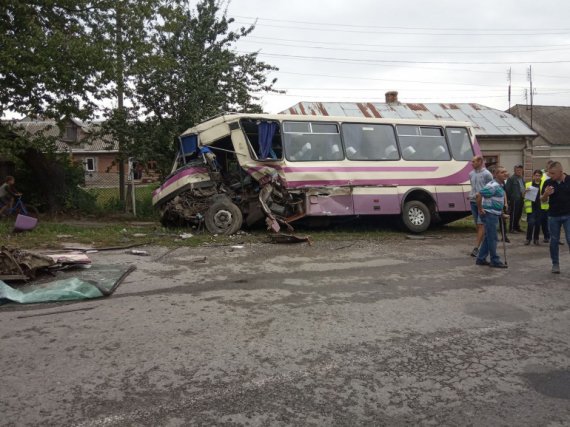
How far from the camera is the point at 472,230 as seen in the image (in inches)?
517

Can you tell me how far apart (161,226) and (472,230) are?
8.79 m

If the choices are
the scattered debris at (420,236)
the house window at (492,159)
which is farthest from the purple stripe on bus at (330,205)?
the house window at (492,159)

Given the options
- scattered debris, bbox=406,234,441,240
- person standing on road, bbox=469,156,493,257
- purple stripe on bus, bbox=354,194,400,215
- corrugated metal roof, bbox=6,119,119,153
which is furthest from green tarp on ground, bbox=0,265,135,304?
corrugated metal roof, bbox=6,119,119,153

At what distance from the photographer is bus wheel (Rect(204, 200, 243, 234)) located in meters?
10.5

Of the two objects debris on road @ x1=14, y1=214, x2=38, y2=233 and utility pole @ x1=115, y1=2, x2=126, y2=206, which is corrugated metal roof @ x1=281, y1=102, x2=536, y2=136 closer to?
utility pole @ x1=115, y1=2, x2=126, y2=206

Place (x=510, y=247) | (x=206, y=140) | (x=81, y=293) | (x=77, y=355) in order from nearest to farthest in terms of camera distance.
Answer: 1. (x=77, y=355)
2. (x=81, y=293)
3. (x=510, y=247)
4. (x=206, y=140)

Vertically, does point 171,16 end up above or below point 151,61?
above

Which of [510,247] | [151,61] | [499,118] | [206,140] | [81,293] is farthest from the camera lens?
[499,118]

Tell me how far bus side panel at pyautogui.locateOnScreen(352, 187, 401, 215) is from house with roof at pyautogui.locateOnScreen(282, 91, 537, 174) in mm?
11645

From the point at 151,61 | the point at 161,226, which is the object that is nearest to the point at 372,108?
the point at 151,61

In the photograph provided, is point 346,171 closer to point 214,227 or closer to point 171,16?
point 214,227

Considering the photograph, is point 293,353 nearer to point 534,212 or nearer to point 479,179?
point 479,179

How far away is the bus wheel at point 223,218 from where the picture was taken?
412 inches

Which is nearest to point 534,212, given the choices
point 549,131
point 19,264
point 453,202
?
point 453,202
